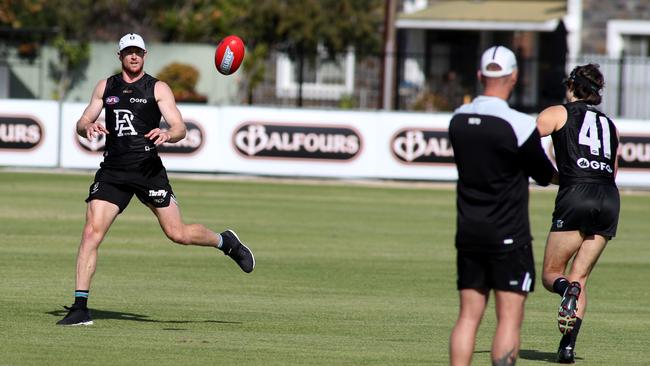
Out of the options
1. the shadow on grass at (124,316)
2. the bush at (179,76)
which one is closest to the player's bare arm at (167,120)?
the shadow on grass at (124,316)

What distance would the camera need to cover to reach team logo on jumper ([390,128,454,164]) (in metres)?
26.3

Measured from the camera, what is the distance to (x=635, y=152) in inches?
1028

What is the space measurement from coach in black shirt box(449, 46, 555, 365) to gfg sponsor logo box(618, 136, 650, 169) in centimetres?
1885

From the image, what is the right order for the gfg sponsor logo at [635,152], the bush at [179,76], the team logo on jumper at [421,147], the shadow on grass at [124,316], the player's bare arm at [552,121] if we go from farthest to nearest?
the bush at [179,76] → the team logo on jumper at [421,147] → the gfg sponsor logo at [635,152] → the shadow on grass at [124,316] → the player's bare arm at [552,121]

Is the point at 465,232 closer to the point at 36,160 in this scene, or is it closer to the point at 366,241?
the point at 366,241

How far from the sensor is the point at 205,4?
145ft

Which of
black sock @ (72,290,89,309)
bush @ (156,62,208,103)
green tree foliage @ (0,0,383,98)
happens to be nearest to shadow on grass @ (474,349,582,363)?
black sock @ (72,290,89,309)

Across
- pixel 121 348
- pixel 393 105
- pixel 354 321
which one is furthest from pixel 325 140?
pixel 121 348

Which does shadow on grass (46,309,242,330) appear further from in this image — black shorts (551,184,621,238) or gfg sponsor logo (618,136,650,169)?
gfg sponsor logo (618,136,650,169)

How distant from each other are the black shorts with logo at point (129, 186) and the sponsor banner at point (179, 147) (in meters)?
15.1

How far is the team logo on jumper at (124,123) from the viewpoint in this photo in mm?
10992

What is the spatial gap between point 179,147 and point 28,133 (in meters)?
2.89

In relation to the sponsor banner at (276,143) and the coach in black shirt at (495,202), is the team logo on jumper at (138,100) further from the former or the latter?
the sponsor banner at (276,143)

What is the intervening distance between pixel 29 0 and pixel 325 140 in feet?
64.7
